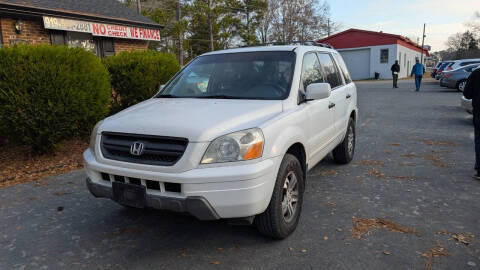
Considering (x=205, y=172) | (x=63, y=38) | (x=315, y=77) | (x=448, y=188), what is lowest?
(x=448, y=188)

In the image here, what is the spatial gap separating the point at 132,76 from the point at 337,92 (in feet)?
16.8

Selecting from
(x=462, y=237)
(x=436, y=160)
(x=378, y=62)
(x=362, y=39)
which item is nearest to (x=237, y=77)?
(x=462, y=237)

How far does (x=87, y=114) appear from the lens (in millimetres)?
6398

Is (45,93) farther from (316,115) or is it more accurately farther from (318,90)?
(318,90)

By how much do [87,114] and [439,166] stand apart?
5.91m

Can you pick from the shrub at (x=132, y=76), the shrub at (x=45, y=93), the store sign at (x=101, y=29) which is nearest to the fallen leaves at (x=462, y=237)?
the shrub at (x=45, y=93)

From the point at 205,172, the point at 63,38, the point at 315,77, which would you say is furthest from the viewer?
the point at 63,38

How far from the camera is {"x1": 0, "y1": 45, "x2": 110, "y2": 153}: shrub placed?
559cm

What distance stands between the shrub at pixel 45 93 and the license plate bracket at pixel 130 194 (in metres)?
3.55

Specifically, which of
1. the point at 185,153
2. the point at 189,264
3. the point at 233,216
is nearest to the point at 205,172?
the point at 185,153

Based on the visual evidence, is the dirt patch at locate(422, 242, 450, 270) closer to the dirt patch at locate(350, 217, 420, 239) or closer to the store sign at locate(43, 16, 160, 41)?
the dirt patch at locate(350, 217, 420, 239)

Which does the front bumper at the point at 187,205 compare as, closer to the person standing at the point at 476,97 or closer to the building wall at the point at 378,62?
the person standing at the point at 476,97

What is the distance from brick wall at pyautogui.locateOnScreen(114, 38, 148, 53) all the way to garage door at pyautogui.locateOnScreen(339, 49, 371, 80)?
27180 mm

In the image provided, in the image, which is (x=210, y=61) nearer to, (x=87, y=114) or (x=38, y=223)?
(x=38, y=223)
